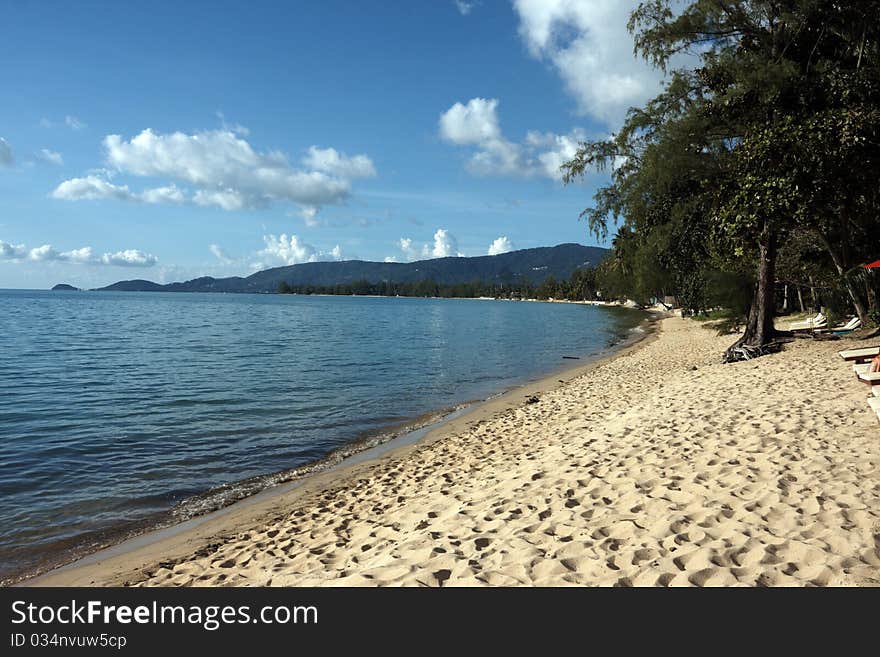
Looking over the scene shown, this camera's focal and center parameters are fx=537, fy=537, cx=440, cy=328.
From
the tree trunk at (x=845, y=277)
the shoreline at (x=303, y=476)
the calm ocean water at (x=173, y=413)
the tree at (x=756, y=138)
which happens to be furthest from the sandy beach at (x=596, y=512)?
the tree trunk at (x=845, y=277)

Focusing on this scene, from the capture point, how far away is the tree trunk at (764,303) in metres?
17.5

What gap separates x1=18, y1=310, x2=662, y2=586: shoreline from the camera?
7.34 meters

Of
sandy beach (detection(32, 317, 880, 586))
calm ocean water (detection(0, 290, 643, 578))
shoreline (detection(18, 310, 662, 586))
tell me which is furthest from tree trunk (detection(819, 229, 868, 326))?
calm ocean water (detection(0, 290, 643, 578))

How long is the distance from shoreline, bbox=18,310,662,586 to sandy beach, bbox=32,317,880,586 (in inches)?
6.7

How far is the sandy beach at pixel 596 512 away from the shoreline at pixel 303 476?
0.17 m

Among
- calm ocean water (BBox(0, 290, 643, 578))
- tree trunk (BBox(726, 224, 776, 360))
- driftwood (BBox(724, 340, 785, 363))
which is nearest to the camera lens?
calm ocean water (BBox(0, 290, 643, 578))

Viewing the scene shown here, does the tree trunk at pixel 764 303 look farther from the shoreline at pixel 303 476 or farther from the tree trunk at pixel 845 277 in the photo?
the shoreline at pixel 303 476

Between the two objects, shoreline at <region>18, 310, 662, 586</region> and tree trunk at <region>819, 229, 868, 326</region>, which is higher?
tree trunk at <region>819, 229, 868, 326</region>

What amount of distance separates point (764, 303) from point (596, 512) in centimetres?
1586

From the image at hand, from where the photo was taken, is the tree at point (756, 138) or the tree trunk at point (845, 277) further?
the tree trunk at point (845, 277)

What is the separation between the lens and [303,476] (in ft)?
34.9

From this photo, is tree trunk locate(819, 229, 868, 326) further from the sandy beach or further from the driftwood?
the sandy beach

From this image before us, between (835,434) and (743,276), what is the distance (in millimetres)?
25723

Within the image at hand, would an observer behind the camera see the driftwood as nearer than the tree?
No
